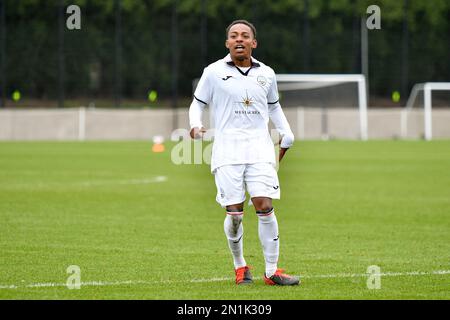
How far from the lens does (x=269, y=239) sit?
9.78 m

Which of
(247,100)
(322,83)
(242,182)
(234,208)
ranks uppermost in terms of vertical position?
(322,83)

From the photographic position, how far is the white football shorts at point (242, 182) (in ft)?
31.6

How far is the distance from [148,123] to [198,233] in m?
36.7

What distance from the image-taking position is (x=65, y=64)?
52.4 m

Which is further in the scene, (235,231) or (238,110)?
(235,231)

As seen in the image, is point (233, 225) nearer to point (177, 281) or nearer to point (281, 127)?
point (177, 281)

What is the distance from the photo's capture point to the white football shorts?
31.6 feet

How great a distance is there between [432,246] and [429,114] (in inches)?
1543

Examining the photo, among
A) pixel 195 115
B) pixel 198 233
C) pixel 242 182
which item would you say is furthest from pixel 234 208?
pixel 198 233

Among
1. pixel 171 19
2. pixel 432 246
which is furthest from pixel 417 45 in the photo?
pixel 432 246

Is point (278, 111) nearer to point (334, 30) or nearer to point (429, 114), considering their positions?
point (429, 114)

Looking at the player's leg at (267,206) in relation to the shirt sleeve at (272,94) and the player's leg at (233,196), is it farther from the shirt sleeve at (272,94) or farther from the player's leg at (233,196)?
the shirt sleeve at (272,94)

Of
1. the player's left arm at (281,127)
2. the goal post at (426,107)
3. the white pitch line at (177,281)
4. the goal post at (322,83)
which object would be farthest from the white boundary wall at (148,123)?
the player's left arm at (281,127)
